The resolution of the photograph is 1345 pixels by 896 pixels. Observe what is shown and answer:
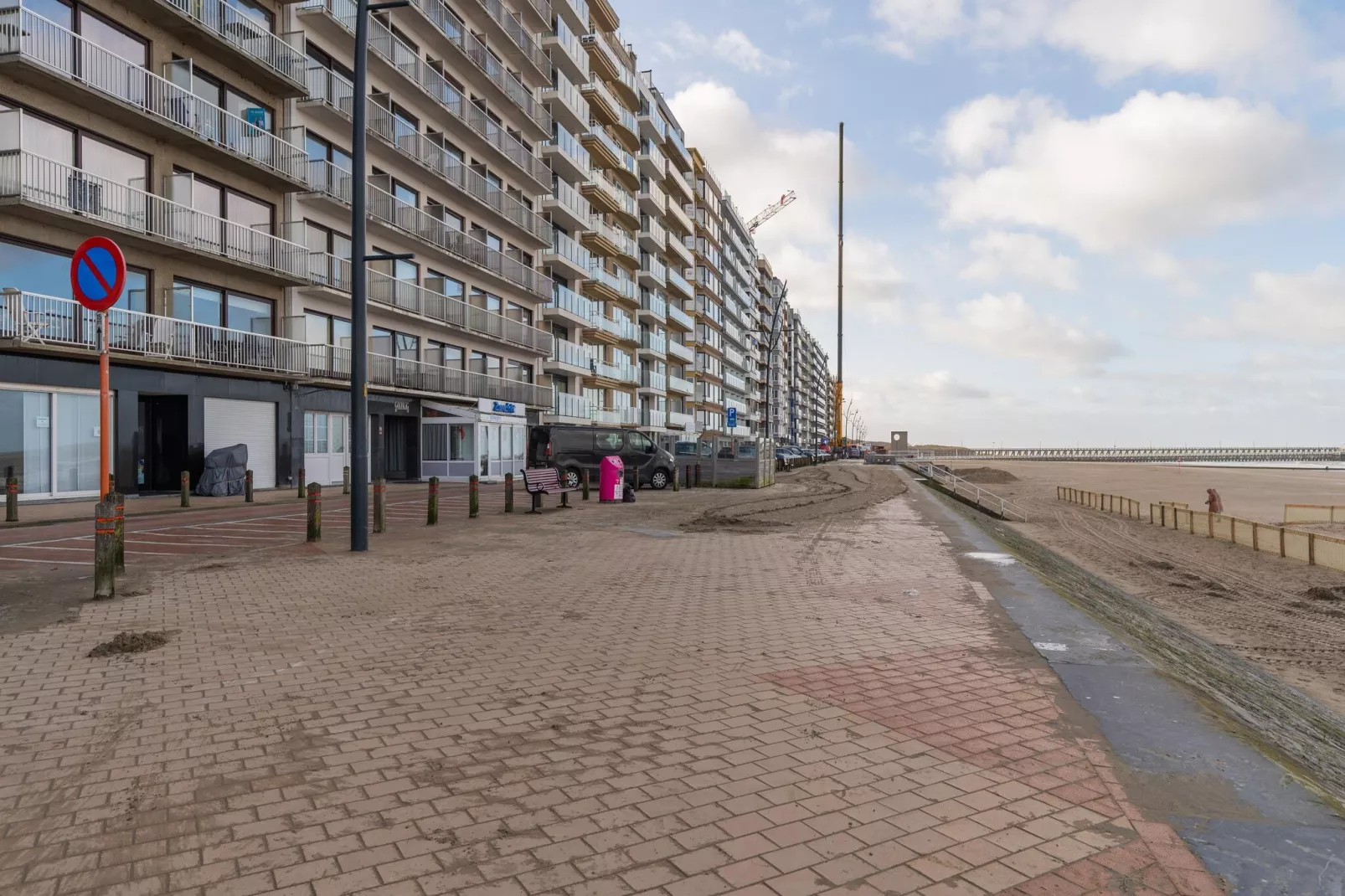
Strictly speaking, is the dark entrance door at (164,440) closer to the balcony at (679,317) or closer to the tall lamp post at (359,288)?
the tall lamp post at (359,288)

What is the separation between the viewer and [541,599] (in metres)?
7.50

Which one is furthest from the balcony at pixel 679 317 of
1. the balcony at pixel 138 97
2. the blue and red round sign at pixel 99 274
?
the blue and red round sign at pixel 99 274

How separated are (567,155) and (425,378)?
18.1 metres

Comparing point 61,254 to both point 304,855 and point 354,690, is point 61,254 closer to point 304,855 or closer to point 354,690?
point 354,690

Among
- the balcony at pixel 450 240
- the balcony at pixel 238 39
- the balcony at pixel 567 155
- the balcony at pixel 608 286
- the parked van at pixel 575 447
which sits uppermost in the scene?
the balcony at pixel 567 155

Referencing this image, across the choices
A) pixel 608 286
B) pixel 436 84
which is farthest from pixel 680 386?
pixel 436 84

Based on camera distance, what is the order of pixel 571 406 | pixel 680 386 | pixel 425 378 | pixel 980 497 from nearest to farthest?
1. pixel 980 497
2. pixel 425 378
3. pixel 571 406
4. pixel 680 386

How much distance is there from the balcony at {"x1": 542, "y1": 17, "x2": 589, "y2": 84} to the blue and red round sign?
39053mm

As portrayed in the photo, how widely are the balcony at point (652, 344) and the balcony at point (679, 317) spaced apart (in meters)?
4.71

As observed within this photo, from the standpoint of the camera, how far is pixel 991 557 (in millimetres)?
10914

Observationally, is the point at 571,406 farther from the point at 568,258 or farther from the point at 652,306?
the point at 652,306

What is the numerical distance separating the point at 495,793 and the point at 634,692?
1.47 m

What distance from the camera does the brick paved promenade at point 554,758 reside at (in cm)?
267

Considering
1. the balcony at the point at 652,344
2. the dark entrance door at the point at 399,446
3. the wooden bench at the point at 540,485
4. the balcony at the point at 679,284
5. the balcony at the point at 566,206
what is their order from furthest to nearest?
the balcony at the point at 679,284, the balcony at the point at 652,344, the balcony at the point at 566,206, the dark entrance door at the point at 399,446, the wooden bench at the point at 540,485
